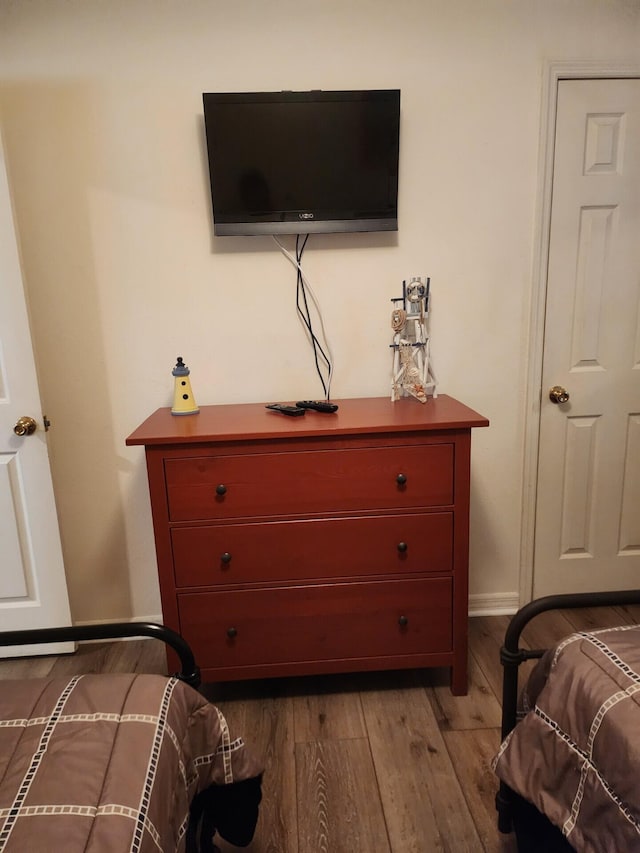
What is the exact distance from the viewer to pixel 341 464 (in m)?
1.75

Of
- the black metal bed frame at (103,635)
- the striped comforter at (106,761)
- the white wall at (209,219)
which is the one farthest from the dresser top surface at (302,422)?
the striped comforter at (106,761)

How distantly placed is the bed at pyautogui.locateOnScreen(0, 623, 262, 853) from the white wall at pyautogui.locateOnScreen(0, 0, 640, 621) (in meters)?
1.16

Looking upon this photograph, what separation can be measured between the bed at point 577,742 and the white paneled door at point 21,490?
174 cm

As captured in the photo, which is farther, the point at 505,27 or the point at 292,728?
the point at 505,27

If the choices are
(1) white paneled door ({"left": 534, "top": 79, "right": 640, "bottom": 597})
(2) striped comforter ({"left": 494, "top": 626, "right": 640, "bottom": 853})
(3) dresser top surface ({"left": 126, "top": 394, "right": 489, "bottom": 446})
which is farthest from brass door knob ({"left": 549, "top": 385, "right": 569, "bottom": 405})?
(2) striped comforter ({"left": 494, "top": 626, "right": 640, "bottom": 853})

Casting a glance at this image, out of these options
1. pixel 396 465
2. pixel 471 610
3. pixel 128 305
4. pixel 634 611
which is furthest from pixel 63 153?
pixel 634 611

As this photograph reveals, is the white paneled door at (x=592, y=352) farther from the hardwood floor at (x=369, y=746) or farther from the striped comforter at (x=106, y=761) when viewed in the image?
the striped comforter at (x=106, y=761)

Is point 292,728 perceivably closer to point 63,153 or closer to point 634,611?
point 634,611

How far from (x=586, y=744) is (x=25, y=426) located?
1.98m

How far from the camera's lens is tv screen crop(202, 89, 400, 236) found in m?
1.88

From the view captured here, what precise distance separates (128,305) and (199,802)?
1.64 meters

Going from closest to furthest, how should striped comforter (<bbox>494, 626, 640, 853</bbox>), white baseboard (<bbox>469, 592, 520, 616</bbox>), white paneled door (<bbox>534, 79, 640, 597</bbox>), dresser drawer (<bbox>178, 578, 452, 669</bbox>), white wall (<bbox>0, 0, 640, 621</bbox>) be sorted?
striped comforter (<bbox>494, 626, 640, 853</bbox>)
dresser drawer (<bbox>178, 578, 452, 669</bbox>)
white wall (<bbox>0, 0, 640, 621</bbox>)
white paneled door (<bbox>534, 79, 640, 597</bbox>)
white baseboard (<bbox>469, 592, 520, 616</bbox>)

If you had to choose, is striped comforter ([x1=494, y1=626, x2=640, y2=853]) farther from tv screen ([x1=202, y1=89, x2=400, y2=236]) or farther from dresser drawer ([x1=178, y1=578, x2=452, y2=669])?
tv screen ([x1=202, y1=89, x2=400, y2=236])

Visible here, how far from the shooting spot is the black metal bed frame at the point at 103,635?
1.18 metres
